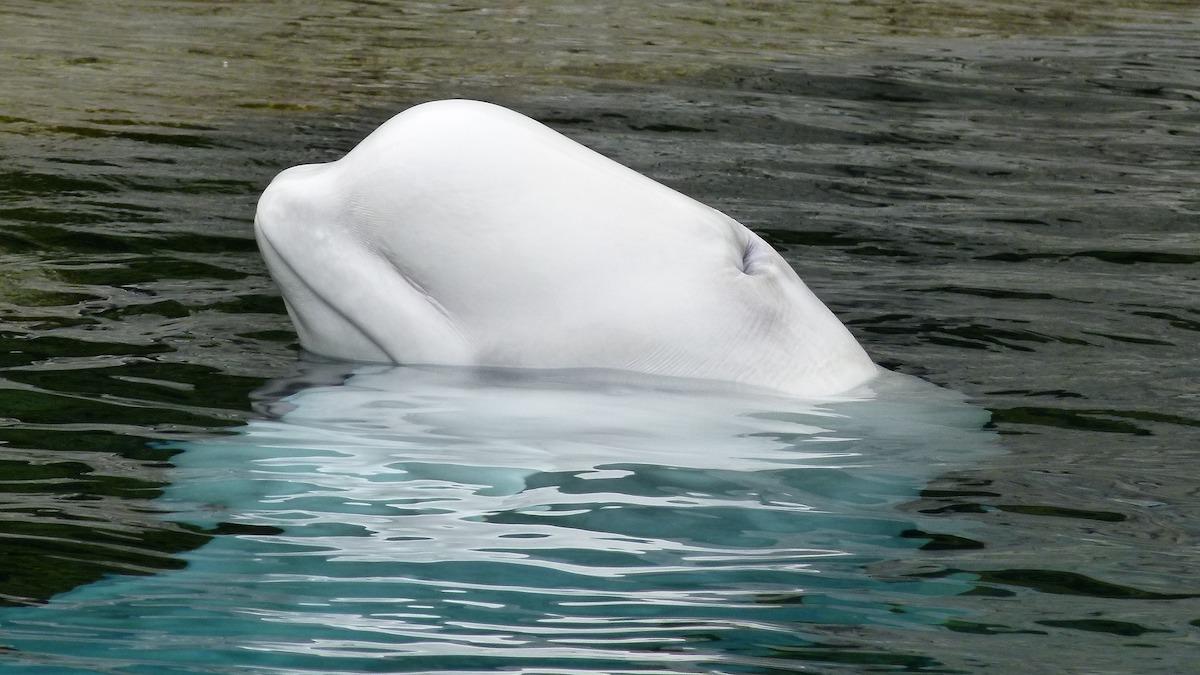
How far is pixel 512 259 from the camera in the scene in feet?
11.4

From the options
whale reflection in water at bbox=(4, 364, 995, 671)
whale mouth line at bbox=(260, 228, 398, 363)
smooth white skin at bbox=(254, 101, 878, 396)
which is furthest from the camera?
whale mouth line at bbox=(260, 228, 398, 363)

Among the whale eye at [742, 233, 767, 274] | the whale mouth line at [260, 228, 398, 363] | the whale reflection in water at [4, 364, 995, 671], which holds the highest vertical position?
the whale eye at [742, 233, 767, 274]

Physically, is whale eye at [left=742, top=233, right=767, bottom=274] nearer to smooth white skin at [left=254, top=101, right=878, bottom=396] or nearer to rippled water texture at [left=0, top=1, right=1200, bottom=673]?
smooth white skin at [left=254, top=101, right=878, bottom=396]

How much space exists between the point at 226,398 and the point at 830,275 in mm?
2308

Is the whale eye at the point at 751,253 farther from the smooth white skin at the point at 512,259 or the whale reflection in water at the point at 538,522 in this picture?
the whale reflection in water at the point at 538,522

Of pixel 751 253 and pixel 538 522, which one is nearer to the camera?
pixel 538 522

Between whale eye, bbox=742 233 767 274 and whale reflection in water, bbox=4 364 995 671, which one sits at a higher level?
whale eye, bbox=742 233 767 274

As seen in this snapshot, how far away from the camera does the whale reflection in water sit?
252 centimetres

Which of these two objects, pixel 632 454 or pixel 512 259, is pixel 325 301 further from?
pixel 632 454

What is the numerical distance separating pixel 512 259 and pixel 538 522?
0.69m

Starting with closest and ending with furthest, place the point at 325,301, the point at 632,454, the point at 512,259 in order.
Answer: the point at 632,454, the point at 512,259, the point at 325,301

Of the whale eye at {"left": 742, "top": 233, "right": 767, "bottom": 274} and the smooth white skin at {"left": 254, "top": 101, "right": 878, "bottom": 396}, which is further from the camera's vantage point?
the whale eye at {"left": 742, "top": 233, "right": 767, "bottom": 274}

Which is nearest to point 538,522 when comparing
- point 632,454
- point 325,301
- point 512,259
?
point 632,454

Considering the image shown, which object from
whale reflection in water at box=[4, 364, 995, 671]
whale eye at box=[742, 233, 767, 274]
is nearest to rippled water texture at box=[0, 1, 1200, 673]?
whale reflection in water at box=[4, 364, 995, 671]
